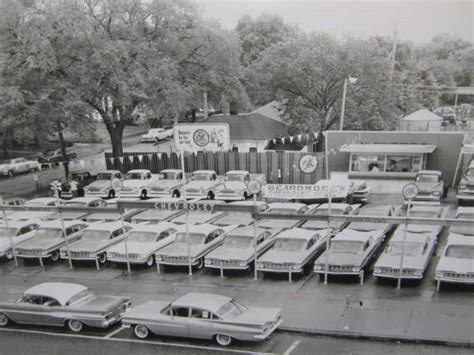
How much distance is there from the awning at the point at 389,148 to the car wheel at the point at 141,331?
1749 cm

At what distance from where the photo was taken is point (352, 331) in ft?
38.2

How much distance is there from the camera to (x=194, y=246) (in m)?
17.1

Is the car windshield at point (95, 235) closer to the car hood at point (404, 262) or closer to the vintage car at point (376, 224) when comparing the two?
the vintage car at point (376, 224)

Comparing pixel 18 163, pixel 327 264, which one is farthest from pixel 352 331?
pixel 18 163

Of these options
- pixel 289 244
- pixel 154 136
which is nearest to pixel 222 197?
pixel 289 244

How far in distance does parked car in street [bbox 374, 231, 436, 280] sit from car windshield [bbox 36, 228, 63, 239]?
11774 millimetres

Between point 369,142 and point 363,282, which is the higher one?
point 369,142

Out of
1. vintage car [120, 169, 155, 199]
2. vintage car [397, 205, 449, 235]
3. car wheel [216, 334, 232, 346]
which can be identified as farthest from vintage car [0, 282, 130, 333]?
vintage car [120, 169, 155, 199]

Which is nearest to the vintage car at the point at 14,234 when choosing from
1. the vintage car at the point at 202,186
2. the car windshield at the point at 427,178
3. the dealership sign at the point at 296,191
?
the vintage car at the point at 202,186

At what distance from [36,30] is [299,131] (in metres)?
19.9

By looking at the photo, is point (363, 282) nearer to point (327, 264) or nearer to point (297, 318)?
point (327, 264)

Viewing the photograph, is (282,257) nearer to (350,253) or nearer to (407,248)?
(350,253)

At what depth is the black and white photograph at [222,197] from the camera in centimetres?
1206

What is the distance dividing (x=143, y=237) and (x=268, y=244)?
14.9ft
